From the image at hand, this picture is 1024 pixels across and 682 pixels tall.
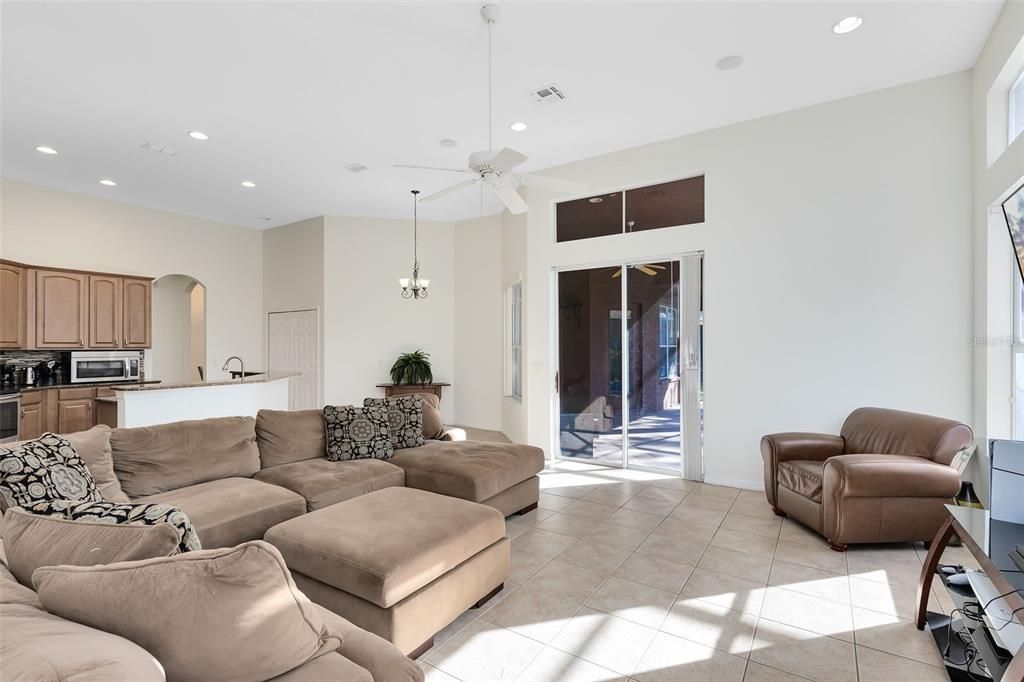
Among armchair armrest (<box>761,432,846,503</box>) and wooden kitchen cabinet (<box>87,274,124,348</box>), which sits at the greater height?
wooden kitchen cabinet (<box>87,274,124,348</box>)

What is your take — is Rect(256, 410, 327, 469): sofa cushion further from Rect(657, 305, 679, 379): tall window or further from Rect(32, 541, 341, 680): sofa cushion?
Rect(657, 305, 679, 379): tall window

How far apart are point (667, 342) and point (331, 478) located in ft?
11.2

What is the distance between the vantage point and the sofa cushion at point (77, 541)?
1.10m

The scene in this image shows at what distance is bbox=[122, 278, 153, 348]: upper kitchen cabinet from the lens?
645 cm

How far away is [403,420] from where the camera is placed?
13.8 ft

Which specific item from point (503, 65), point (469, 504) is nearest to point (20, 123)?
point (503, 65)

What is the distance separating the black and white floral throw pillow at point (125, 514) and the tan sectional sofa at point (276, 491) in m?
0.15

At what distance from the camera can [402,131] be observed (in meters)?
4.59

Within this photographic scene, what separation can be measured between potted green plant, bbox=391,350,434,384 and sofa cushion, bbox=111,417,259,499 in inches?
153

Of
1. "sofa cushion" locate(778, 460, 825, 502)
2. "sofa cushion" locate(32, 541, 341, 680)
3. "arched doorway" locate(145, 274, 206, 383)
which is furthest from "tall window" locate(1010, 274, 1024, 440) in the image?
"arched doorway" locate(145, 274, 206, 383)

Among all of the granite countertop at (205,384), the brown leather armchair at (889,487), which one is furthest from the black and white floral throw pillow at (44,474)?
the brown leather armchair at (889,487)

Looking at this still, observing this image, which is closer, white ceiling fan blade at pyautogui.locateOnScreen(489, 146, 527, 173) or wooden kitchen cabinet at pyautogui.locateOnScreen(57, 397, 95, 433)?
white ceiling fan blade at pyautogui.locateOnScreen(489, 146, 527, 173)

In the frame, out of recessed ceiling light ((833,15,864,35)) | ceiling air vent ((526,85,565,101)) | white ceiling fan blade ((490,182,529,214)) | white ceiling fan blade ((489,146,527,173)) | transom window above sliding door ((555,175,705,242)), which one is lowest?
white ceiling fan blade ((490,182,529,214))

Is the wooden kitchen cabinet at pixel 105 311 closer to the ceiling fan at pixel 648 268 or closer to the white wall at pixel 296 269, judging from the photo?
the white wall at pixel 296 269
